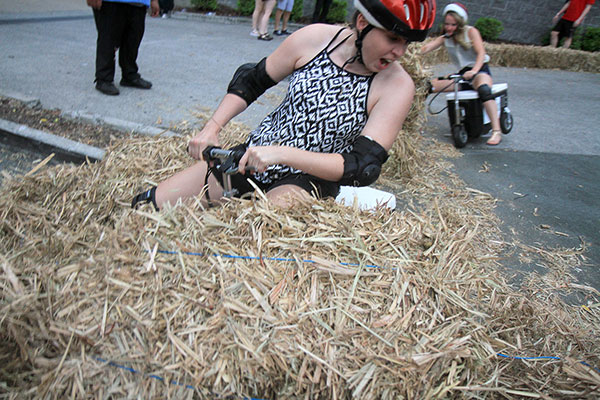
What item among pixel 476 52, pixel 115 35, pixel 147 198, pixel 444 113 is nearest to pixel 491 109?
pixel 476 52

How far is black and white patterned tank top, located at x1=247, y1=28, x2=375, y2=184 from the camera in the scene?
2.21 meters

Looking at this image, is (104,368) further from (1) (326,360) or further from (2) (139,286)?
(1) (326,360)

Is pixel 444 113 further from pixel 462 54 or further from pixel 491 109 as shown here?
pixel 491 109

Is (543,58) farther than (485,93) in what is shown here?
Yes

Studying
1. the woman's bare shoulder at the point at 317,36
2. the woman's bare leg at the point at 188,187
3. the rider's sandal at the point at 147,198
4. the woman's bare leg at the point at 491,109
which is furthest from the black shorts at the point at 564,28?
the rider's sandal at the point at 147,198

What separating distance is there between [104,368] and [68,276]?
42 cm

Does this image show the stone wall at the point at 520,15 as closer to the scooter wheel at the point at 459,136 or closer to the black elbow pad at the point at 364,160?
the scooter wheel at the point at 459,136

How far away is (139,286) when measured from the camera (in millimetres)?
1584

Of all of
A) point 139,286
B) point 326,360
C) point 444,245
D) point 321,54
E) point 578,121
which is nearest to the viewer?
point 326,360

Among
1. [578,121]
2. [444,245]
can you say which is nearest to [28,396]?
[444,245]

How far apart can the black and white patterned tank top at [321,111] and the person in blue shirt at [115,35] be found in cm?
348

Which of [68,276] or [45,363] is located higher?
[68,276]

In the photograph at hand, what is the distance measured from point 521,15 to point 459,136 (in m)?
11.9

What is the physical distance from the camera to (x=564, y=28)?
13.0 metres
